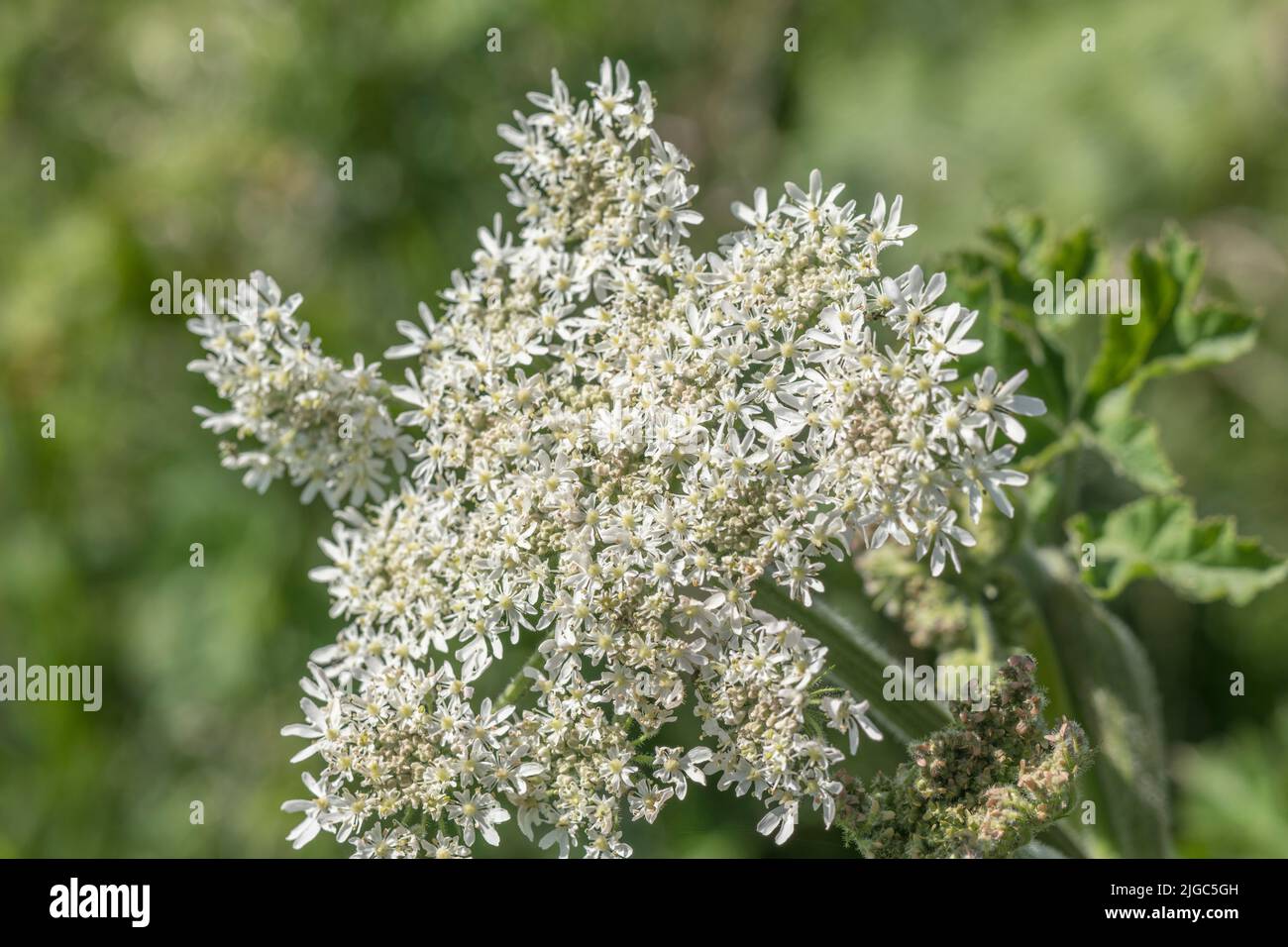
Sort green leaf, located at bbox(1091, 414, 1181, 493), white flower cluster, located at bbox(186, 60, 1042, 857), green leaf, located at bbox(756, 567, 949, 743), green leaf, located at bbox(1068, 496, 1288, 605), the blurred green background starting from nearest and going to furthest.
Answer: white flower cluster, located at bbox(186, 60, 1042, 857) < green leaf, located at bbox(756, 567, 949, 743) < green leaf, located at bbox(1068, 496, 1288, 605) < green leaf, located at bbox(1091, 414, 1181, 493) < the blurred green background

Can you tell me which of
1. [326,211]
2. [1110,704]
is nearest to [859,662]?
[1110,704]

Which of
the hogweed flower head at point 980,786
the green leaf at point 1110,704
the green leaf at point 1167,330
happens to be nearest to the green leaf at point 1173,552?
the green leaf at point 1110,704

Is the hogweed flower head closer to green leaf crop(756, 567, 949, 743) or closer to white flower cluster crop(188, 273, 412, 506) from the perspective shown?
green leaf crop(756, 567, 949, 743)

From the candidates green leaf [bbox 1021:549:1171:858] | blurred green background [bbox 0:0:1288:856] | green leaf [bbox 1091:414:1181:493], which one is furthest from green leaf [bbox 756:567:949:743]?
blurred green background [bbox 0:0:1288:856]

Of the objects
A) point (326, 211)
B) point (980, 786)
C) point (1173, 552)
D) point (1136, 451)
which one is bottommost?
point (980, 786)

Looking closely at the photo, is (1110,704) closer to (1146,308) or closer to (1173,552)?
(1173,552)
